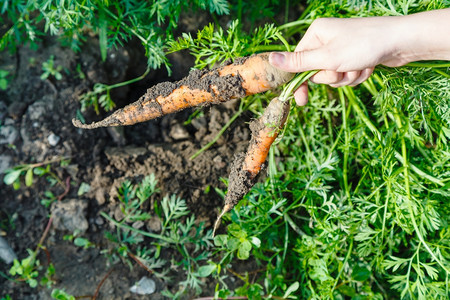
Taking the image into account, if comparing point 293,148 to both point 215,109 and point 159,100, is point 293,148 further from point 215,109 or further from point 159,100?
point 159,100

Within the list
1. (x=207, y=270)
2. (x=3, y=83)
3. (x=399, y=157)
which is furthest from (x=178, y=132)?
(x=399, y=157)

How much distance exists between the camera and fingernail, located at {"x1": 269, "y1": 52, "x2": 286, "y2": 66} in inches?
58.8

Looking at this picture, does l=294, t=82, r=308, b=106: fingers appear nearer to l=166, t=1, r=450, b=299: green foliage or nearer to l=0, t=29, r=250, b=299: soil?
l=166, t=1, r=450, b=299: green foliage

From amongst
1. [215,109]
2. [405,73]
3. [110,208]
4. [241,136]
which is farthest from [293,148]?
[110,208]

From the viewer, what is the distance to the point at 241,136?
2352 mm

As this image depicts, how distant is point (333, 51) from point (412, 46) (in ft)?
1.08

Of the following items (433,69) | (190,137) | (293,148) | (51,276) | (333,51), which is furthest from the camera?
(190,137)

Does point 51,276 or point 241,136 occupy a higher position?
point 241,136

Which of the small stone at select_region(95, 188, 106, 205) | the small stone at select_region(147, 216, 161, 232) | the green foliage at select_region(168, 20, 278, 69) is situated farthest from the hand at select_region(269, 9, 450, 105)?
the small stone at select_region(95, 188, 106, 205)

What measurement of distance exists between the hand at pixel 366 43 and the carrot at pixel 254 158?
0.29 m

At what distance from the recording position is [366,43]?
1.42 meters

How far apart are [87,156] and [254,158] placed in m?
1.09

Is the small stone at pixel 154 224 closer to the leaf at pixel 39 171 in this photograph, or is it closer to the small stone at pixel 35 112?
the leaf at pixel 39 171

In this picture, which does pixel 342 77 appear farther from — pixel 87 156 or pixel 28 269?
pixel 28 269
